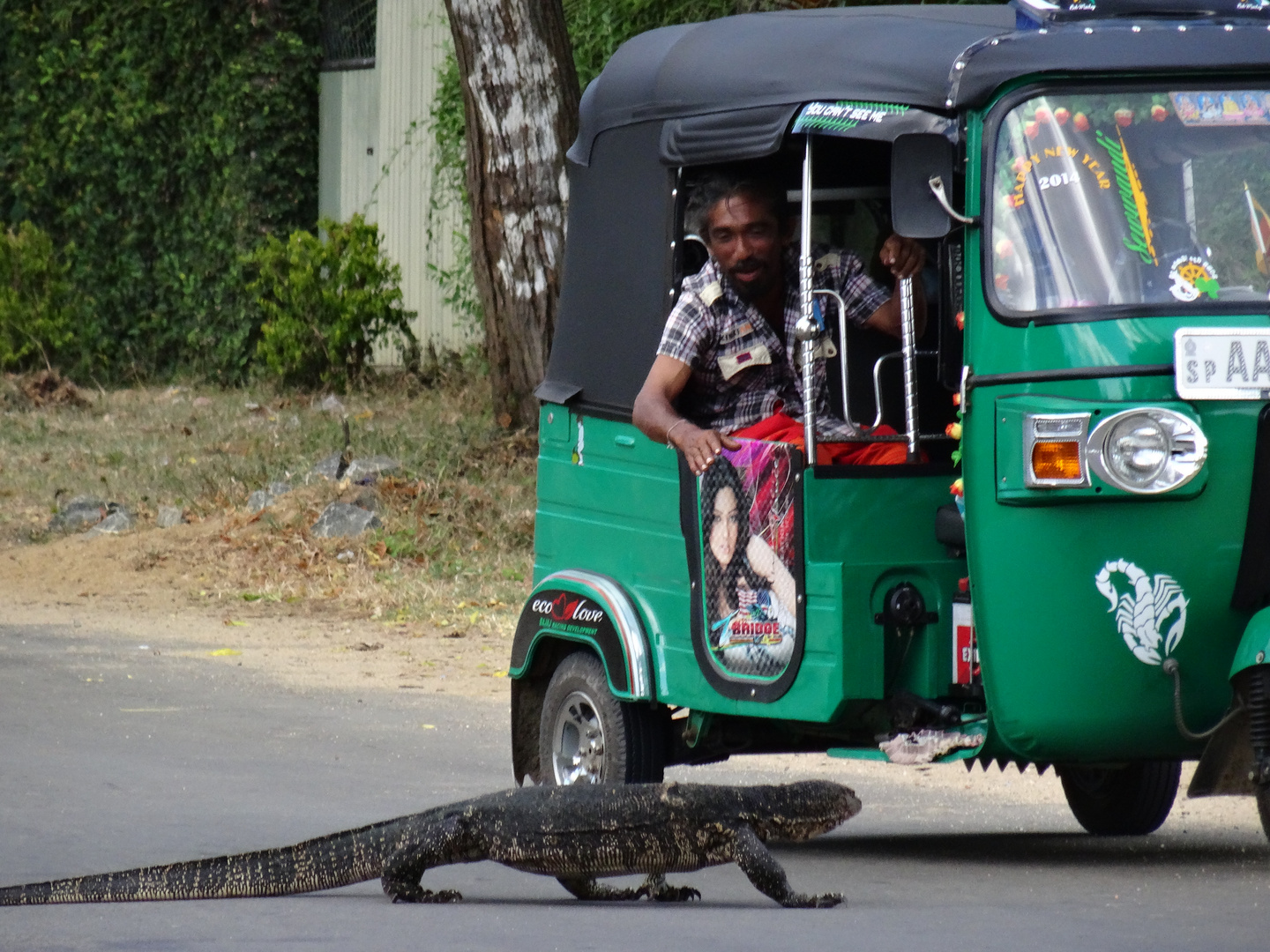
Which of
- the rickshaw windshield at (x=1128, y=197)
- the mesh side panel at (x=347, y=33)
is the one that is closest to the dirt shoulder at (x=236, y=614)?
the rickshaw windshield at (x=1128, y=197)

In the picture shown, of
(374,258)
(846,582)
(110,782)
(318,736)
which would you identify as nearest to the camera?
(846,582)

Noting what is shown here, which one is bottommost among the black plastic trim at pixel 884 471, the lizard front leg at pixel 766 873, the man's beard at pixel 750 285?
the lizard front leg at pixel 766 873

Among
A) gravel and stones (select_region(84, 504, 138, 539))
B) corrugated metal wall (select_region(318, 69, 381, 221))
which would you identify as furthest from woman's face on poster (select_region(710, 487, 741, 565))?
corrugated metal wall (select_region(318, 69, 381, 221))

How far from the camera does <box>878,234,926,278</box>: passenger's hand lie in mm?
6195

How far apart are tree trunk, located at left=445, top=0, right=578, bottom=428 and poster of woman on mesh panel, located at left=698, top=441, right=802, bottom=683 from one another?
8381 mm

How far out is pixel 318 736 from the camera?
29.3 feet

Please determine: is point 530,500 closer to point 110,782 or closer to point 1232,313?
point 110,782

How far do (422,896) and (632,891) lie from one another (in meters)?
0.57

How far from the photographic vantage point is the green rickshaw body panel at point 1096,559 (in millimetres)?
5422

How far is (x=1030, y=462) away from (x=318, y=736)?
4.32 meters

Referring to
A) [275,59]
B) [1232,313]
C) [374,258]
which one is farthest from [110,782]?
[275,59]

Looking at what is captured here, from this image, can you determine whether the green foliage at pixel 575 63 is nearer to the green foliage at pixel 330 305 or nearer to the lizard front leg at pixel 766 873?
the green foliage at pixel 330 305

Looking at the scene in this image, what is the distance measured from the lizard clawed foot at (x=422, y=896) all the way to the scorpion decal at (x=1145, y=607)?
1.90 metres

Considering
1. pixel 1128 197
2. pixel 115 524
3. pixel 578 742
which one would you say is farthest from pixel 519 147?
pixel 1128 197
